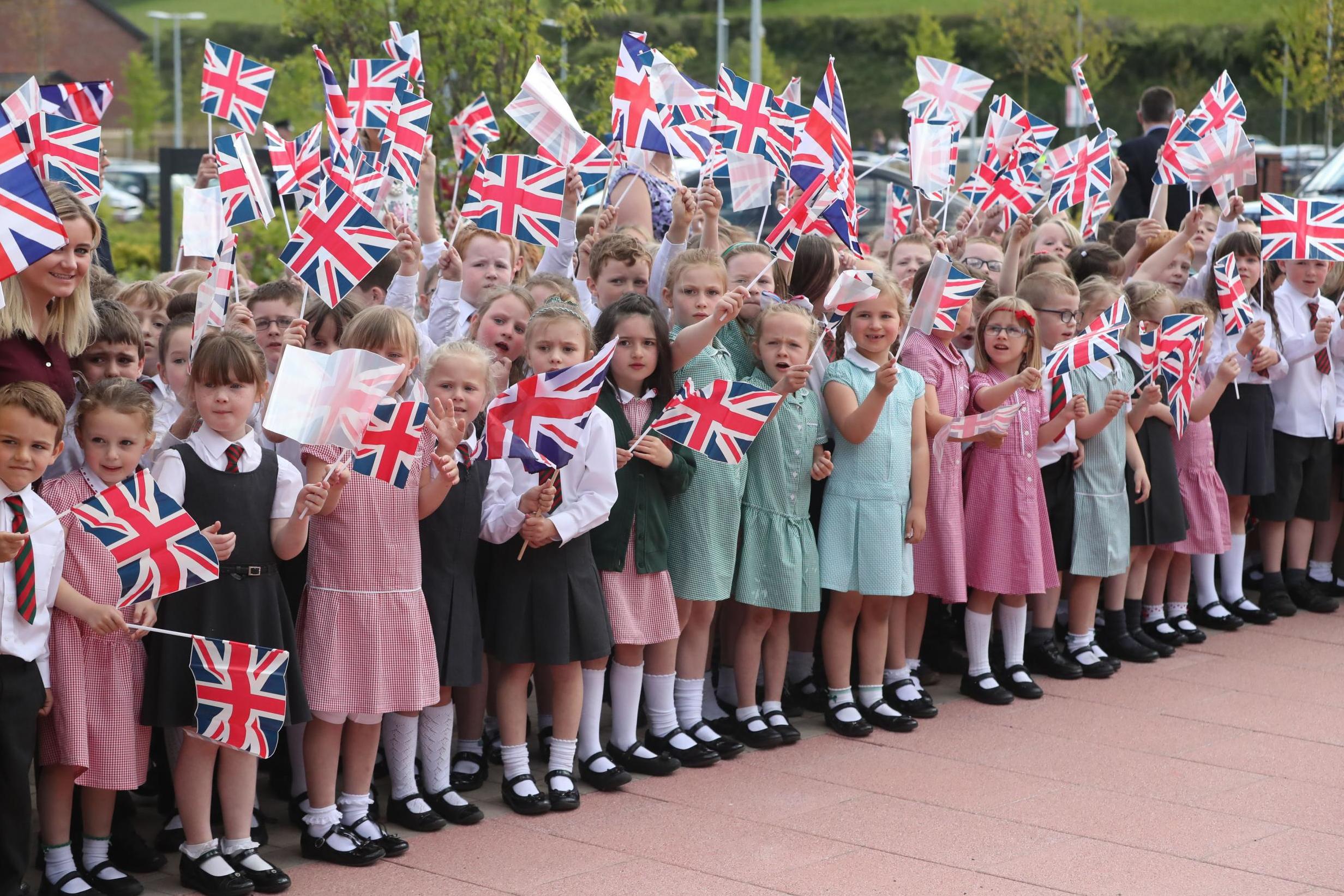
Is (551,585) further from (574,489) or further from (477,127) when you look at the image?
(477,127)

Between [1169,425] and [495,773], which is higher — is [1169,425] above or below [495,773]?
above

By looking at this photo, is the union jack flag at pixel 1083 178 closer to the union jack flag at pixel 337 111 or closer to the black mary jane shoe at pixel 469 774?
the union jack flag at pixel 337 111

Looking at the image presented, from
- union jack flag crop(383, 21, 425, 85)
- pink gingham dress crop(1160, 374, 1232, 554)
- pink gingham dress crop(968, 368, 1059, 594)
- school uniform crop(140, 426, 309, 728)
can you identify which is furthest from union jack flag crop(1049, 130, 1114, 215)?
school uniform crop(140, 426, 309, 728)

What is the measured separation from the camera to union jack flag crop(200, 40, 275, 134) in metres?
7.96

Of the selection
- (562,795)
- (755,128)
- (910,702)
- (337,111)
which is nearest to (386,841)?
(562,795)

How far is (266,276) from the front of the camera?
49.7 ft

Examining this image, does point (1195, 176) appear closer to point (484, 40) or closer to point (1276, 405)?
point (1276, 405)

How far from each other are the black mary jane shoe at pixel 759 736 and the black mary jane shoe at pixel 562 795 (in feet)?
2.92

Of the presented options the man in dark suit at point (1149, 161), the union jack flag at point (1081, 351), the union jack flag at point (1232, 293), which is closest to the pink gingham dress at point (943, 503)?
the union jack flag at point (1081, 351)

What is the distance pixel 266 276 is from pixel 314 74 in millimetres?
3905

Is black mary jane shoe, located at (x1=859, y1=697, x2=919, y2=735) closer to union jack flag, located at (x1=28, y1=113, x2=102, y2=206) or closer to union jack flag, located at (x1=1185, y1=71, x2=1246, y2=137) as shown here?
union jack flag, located at (x1=28, y1=113, x2=102, y2=206)

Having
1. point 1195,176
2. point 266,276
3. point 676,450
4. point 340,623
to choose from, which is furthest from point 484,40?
point 340,623

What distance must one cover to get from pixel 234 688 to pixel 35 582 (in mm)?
588

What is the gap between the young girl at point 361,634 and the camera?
4.81 metres
